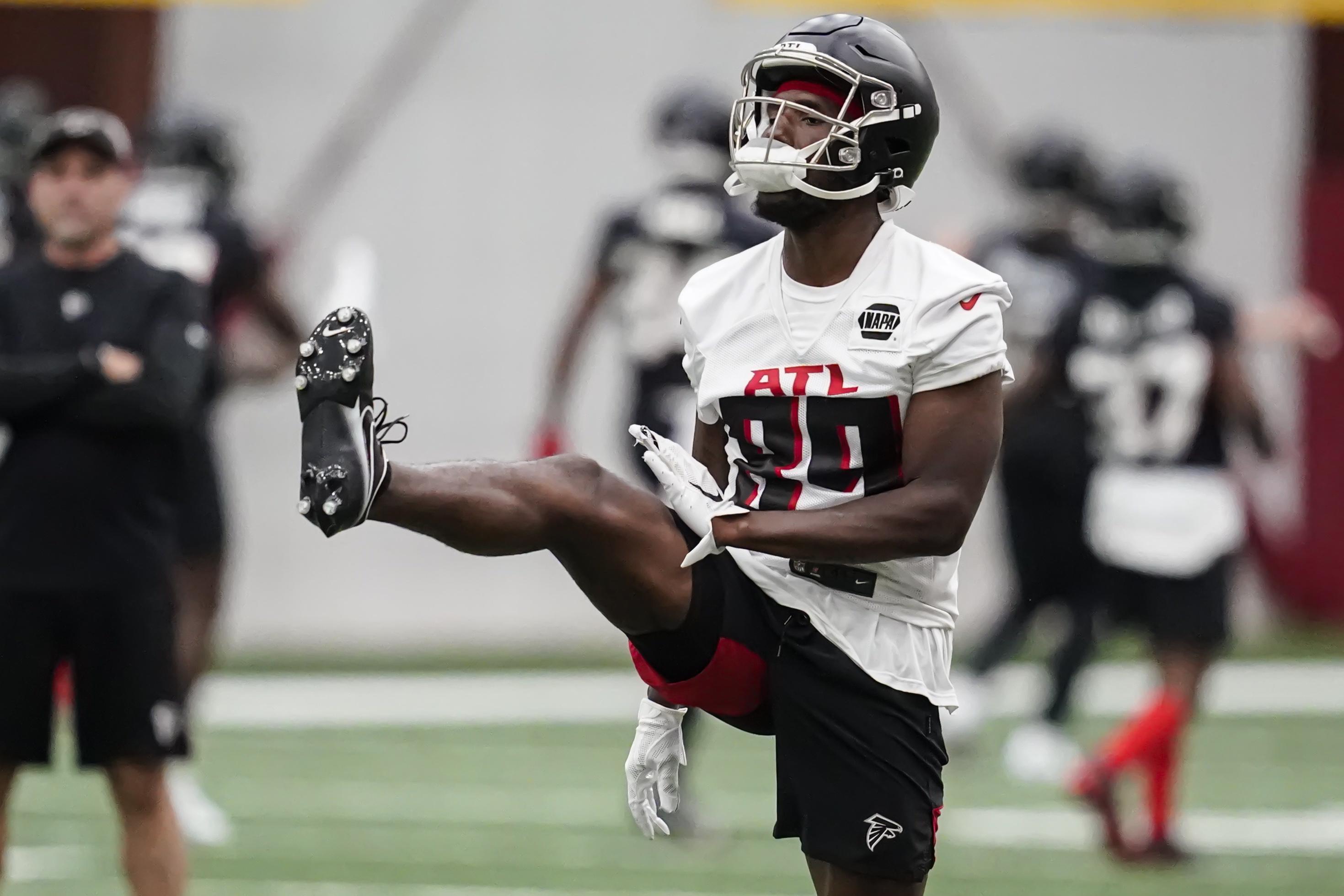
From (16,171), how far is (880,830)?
575 cm

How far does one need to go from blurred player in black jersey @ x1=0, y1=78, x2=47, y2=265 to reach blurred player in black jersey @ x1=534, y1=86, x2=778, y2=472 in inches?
75.9

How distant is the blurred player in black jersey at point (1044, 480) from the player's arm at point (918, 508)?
15.5 ft

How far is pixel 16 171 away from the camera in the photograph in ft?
28.3

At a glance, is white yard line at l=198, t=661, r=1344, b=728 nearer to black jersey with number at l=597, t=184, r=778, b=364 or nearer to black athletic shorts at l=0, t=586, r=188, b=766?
black jersey with number at l=597, t=184, r=778, b=364

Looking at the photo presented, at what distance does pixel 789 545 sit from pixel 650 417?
3748 millimetres

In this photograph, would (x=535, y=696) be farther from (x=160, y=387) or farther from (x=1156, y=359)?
(x=160, y=387)

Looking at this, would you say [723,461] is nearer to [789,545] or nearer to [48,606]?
[789,545]

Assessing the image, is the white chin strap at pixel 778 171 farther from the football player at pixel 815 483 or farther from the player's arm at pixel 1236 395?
the player's arm at pixel 1236 395

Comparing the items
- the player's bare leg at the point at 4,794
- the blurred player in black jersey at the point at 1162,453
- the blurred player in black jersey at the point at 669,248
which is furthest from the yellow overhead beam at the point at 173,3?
the player's bare leg at the point at 4,794

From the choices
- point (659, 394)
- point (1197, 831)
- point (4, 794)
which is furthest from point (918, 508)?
point (1197, 831)

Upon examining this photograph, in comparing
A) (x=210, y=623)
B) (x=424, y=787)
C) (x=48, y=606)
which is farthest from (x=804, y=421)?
(x=424, y=787)

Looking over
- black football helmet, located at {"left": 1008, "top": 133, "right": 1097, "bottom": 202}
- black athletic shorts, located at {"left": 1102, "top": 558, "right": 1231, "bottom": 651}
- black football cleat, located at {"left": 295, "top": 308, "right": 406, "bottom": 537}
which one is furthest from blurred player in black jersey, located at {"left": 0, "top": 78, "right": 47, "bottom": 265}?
black football helmet, located at {"left": 1008, "top": 133, "right": 1097, "bottom": 202}

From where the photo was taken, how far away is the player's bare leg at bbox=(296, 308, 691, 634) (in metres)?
3.69

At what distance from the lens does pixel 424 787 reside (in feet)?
27.6
